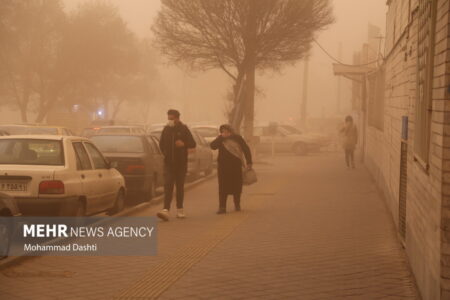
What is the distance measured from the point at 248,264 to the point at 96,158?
13.7 feet

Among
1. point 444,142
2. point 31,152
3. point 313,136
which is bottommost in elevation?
point 313,136

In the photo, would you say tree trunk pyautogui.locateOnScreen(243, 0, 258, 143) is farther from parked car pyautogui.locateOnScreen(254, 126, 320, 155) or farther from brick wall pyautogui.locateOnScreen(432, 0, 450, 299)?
brick wall pyautogui.locateOnScreen(432, 0, 450, 299)

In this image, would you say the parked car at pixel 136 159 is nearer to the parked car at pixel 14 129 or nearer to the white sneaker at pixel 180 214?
the white sneaker at pixel 180 214

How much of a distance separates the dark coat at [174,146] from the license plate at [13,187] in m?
3.17

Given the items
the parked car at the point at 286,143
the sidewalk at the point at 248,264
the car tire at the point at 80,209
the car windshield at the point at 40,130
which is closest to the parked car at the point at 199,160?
the car windshield at the point at 40,130

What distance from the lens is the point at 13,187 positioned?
10586 mm

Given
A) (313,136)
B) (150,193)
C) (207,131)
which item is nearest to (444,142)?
(150,193)

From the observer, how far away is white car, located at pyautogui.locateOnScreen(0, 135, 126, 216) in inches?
417

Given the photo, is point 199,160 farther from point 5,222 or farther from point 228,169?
point 5,222

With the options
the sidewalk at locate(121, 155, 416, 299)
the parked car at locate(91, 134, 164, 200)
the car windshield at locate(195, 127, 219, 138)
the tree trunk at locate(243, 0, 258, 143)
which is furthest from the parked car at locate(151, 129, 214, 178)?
the car windshield at locate(195, 127, 219, 138)

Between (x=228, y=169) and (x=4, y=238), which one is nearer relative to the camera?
(x=4, y=238)

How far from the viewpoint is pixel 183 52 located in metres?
30.3

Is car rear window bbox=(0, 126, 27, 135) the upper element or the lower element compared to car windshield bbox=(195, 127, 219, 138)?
upper

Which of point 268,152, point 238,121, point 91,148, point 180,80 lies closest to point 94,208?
point 91,148
